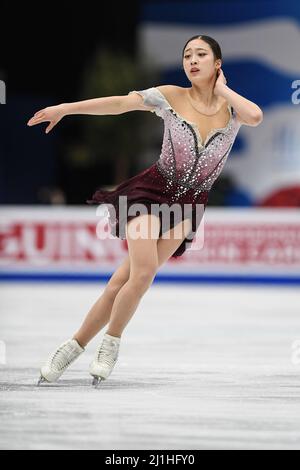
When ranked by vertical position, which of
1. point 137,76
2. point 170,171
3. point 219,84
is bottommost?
point 170,171

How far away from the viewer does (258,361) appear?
14.8 feet

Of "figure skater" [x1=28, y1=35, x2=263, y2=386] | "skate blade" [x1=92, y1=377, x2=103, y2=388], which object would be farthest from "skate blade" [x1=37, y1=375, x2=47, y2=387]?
"skate blade" [x1=92, y1=377, x2=103, y2=388]

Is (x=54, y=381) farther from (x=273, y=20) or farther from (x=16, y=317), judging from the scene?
(x=273, y=20)

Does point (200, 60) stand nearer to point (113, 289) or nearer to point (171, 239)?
point (171, 239)

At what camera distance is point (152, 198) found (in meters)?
3.59

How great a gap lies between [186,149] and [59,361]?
98 centimetres

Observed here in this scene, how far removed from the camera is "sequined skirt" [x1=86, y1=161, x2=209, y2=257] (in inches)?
141

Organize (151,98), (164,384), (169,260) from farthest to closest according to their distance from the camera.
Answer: (169,260), (164,384), (151,98)

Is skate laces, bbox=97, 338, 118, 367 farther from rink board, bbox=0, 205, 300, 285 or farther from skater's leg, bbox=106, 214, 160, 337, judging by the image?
rink board, bbox=0, 205, 300, 285

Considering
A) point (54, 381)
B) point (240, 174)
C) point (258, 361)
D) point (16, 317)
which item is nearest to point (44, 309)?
point (16, 317)

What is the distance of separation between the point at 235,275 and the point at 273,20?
7328 mm

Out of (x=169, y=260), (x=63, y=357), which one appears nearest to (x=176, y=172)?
(x=63, y=357)

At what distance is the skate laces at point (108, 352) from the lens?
3.59 meters
